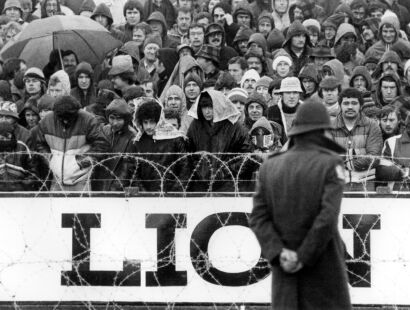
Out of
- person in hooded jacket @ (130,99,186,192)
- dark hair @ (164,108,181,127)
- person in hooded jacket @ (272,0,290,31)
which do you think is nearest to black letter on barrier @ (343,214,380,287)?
person in hooded jacket @ (130,99,186,192)

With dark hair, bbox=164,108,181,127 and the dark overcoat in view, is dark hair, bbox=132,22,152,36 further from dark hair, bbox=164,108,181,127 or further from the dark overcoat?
the dark overcoat

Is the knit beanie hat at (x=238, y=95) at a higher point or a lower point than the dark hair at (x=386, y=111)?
higher

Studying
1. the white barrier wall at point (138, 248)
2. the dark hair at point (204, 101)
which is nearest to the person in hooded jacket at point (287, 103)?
the dark hair at point (204, 101)

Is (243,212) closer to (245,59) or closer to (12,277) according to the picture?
(12,277)

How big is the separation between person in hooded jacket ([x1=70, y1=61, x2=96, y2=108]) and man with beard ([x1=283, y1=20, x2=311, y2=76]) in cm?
310

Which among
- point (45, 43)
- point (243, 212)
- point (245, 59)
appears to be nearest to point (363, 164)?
point (243, 212)

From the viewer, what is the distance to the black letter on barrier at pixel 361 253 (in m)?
12.8

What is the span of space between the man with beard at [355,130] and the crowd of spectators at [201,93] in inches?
0.6

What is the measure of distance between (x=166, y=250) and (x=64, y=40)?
645 cm

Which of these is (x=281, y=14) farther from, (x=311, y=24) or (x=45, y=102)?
(x=45, y=102)

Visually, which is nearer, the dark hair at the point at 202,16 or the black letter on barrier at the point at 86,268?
the black letter on barrier at the point at 86,268

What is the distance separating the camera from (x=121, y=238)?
42.5ft

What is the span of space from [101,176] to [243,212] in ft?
4.82

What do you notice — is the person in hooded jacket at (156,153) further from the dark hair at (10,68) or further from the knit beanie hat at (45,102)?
the dark hair at (10,68)
